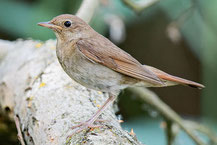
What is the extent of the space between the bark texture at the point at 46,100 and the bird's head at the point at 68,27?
1.17 feet

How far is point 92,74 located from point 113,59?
244 mm

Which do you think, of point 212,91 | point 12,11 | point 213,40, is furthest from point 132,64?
point 12,11

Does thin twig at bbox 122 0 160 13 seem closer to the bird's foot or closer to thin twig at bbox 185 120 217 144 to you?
thin twig at bbox 185 120 217 144

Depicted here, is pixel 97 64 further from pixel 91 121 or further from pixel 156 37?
pixel 156 37

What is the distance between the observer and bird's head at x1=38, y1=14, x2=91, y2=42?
3.04m

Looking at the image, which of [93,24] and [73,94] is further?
[93,24]

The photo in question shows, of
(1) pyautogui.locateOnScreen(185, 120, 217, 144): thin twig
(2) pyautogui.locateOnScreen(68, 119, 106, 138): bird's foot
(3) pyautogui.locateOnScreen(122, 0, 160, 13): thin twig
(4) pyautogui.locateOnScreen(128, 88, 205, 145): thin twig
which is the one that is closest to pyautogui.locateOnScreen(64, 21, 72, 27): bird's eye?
(2) pyautogui.locateOnScreen(68, 119, 106, 138): bird's foot

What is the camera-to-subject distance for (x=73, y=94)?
2.93 meters

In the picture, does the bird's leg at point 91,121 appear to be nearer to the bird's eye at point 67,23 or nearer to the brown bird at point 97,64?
the brown bird at point 97,64

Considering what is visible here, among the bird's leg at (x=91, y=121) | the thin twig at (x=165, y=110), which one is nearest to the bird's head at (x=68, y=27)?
the bird's leg at (x=91, y=121)

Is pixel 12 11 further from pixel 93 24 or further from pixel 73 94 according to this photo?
pixel 73 94

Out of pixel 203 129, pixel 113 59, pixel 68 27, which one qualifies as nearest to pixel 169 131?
pixel 203 129

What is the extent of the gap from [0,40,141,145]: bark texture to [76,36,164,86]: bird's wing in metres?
0.31

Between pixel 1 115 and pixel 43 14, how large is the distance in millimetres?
1592
